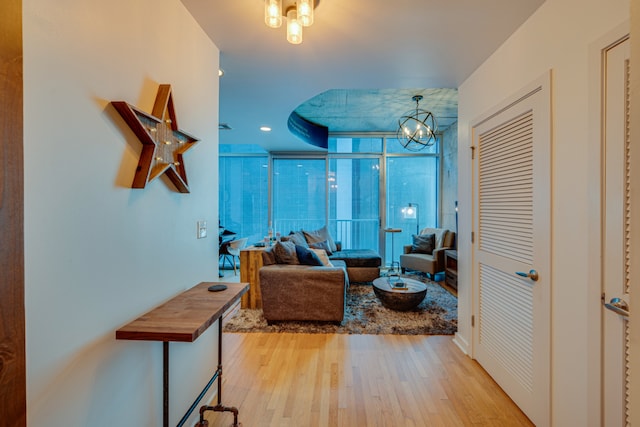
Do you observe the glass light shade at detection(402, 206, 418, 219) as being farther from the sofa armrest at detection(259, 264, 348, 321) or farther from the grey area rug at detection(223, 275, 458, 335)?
the sofa armrest at detection(259, 264, 348, 321)

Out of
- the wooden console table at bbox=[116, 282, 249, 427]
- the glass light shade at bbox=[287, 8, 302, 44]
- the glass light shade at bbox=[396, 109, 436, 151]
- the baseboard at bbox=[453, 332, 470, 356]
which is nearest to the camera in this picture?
the wooden console table at bbox=[116, 282, 249, 427]

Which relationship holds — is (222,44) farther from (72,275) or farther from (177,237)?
(72,275)

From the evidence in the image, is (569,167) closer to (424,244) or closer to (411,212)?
(424,244)

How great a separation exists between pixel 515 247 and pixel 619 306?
2.46 ft

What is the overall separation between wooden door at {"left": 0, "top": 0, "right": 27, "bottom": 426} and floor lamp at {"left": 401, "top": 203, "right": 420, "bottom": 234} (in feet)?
18.4

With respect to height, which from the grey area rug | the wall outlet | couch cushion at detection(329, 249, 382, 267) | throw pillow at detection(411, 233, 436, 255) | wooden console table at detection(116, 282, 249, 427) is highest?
the wall outlet

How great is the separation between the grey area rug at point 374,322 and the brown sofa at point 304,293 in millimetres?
114

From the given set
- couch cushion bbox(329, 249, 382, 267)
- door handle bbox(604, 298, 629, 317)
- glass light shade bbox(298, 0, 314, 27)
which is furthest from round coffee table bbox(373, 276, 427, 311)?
glass light shade bbox(298, 0, 314, 27)

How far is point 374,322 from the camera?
3252 mm

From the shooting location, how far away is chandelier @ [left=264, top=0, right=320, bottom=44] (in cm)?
142

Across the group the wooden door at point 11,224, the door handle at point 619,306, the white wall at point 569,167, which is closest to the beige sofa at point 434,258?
the white wall at point 569,167

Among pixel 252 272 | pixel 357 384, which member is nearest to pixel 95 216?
pixel 357 384

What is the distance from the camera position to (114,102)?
109 centimetres

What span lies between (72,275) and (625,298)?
7.28 ft
